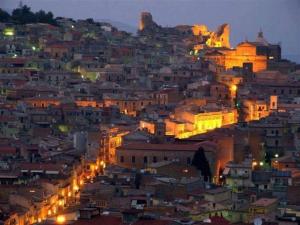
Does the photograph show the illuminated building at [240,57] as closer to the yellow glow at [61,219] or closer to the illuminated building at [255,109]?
the illuminated building at [255,109]

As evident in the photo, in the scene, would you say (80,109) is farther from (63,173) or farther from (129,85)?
(63,173)

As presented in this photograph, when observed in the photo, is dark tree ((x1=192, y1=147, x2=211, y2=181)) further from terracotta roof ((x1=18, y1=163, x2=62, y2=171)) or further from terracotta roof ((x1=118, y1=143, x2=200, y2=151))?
terracotta roof ((x1=18, y1=163, x2=62, y2=171))

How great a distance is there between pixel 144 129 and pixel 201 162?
12.7 feet

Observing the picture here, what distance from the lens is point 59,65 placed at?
34438mm

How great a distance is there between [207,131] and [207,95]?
17.4 ft

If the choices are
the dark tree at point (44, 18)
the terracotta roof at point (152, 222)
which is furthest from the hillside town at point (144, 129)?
the dark tree at point (44, 18)

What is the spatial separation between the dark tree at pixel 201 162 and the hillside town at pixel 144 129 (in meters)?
0.02

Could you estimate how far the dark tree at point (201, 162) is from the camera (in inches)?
770

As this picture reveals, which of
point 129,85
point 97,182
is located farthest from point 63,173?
point 129,85

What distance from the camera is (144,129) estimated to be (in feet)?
76.7

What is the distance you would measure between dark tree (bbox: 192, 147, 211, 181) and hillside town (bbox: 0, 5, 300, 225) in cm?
2

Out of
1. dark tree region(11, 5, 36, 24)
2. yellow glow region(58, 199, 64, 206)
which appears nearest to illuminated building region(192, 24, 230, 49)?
dark tree region(11, 5, 36, 24)

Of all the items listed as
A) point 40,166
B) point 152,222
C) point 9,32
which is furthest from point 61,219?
point 9,32

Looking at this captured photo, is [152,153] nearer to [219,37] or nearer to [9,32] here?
[9,32]
